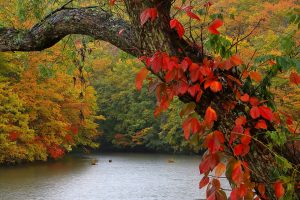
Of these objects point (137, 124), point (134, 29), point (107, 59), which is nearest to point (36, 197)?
point (134, 29)

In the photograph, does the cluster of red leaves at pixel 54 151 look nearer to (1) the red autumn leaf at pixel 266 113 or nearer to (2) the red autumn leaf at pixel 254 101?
(2) the red autumn leaf at pixel 254 101

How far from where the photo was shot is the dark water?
50.3ft

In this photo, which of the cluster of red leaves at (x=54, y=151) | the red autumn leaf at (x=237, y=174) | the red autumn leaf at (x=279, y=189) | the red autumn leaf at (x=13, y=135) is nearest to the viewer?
the red autumn leaf at (x=237, y=174)

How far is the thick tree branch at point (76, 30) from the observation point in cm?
246

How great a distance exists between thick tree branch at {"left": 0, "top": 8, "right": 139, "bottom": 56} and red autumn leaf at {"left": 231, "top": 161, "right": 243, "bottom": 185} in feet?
2.57

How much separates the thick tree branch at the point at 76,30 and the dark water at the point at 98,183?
11972 mm

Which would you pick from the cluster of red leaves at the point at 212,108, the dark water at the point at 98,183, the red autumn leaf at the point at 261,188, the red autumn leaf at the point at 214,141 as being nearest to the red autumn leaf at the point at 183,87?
the cluster of red leaves at the point at 212,108

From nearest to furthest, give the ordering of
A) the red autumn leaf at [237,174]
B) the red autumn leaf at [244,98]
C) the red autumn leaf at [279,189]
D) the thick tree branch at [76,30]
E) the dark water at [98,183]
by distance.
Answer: the red autumn leaf at [237,174]
the red autumn leaf at [279,189]
the red autumn leaf at [244,98]
the thick tree branch at [76,30]
the dark water at [98,183]

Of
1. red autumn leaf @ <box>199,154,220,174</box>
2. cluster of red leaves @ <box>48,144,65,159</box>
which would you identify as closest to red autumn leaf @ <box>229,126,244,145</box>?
red autumn leaf @ <box>199,154,220,174</box>

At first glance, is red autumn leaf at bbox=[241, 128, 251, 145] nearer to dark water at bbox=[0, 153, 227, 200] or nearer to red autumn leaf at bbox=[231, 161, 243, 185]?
red autumn leaf at bbox=[231, 161, 243, 185]

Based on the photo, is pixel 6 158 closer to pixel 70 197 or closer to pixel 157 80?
pixel 70 197

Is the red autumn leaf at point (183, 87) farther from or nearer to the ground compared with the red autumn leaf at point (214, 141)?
→ farther from the ground

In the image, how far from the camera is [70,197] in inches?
594

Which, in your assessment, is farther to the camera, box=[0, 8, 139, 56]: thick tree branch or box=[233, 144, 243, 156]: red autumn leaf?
box=[0, 8, 139, 56]: thick tree branch
